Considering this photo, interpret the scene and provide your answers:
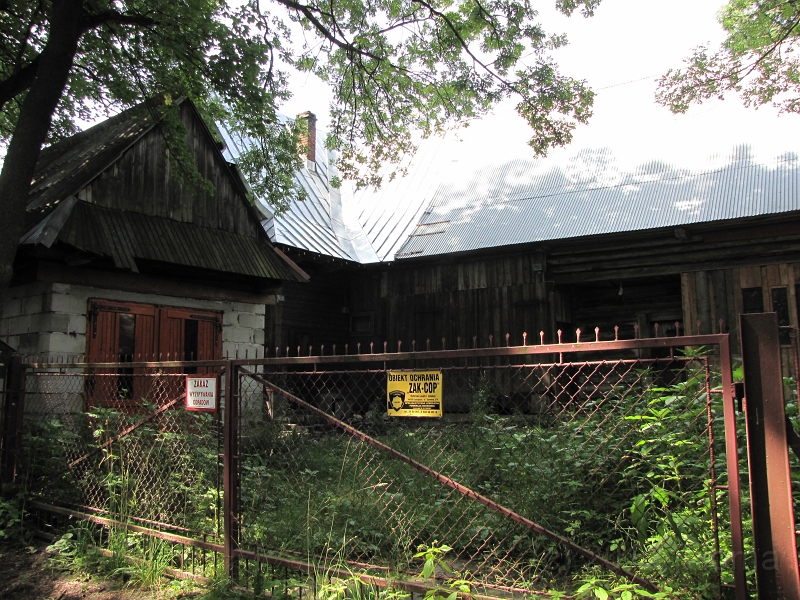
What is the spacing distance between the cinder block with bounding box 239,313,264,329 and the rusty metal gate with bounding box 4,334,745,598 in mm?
4360

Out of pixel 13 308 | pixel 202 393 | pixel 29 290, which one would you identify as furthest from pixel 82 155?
pixel 202 393

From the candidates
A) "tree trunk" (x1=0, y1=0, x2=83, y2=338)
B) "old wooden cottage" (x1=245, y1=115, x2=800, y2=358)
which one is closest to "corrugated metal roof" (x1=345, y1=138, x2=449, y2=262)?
"old wooden cottage" (x1=245, y1=115, x2=800, y2=358)

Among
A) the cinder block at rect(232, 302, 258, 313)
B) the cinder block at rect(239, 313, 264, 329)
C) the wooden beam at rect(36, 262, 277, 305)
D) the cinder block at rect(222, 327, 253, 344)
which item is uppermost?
the wooden beam at rect(36, 262, 277, 305)

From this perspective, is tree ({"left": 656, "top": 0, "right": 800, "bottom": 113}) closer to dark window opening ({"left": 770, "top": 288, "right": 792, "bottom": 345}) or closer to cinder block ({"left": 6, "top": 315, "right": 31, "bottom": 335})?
dark window opening ({"left": 770, "top": 288, "right": 792, "bottom": 345})

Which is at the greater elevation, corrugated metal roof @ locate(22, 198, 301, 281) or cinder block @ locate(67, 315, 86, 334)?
corrugated metal roof @ locate(22, 198, 301, 281)

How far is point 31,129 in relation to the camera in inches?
247

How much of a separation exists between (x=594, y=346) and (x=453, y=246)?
1152 centimetres

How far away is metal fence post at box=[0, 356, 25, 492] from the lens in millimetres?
6094

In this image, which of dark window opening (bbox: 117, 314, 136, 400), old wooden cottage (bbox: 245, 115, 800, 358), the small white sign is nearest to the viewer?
the small white sign

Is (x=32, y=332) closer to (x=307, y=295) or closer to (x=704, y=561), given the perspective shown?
(x=307, y=295)

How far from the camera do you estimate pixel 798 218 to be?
1127 cm

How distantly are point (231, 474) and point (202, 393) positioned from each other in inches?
26.8

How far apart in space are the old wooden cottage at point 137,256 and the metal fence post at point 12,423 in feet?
6.66

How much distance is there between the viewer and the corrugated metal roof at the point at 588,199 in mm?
12281
